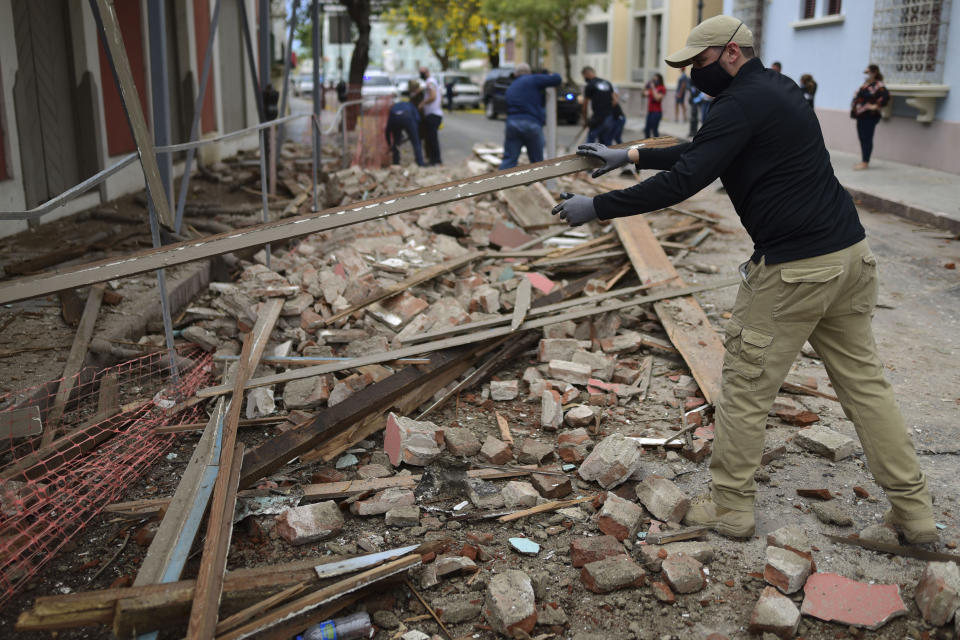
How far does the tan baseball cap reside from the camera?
3512 millimetres

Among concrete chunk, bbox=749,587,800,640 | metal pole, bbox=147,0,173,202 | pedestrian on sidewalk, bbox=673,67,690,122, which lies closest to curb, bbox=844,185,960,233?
concrete chunk, bbox=749,587,800,640

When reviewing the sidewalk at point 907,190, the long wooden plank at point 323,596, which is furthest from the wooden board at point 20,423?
the sidewalk at point 907,190

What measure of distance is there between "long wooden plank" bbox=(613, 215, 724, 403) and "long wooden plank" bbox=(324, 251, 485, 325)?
145cm

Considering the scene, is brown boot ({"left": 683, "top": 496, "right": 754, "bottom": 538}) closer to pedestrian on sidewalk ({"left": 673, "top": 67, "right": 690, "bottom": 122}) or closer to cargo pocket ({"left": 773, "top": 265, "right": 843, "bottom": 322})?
cargo pocket ({"left": 773, "top": 265, "right": 843, "bottom": 322})

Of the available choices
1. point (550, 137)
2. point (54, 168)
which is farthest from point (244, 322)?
point (550, 137)

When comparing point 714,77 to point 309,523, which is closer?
point 714,77

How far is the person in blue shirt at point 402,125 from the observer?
16.9 meters

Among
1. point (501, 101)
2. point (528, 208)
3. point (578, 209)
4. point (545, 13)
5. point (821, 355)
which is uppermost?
point (545, 13)

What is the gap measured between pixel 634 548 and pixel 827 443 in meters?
1.45

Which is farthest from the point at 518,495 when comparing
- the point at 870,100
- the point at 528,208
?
the point at 870,100

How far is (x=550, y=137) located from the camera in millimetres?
14148

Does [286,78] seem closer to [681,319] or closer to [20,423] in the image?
[681,319]

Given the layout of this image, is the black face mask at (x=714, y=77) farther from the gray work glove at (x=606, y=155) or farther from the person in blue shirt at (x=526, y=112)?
the person in blue shirt at (x=526, y=112)

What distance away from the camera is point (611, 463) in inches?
165
